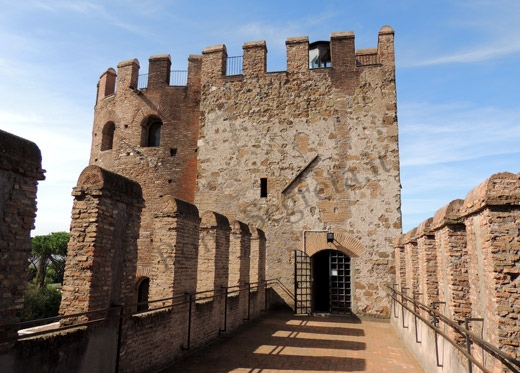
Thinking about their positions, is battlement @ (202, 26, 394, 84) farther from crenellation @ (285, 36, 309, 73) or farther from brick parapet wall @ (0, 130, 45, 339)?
brick parapet wall @ (0, 130, 45, 339)

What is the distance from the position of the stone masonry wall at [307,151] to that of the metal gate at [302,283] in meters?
0.25

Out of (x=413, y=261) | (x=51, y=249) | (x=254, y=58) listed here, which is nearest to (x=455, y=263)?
(x=413, y=261)

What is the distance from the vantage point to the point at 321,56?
57.0 ft

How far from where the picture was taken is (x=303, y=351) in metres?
7.54

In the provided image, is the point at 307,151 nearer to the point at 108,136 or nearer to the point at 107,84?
the point at 108,136

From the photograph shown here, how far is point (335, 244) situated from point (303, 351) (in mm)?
5908

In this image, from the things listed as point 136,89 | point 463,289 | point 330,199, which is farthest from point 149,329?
point 136,89

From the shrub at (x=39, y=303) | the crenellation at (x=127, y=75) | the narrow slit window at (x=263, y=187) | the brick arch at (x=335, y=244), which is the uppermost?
the crenellation at (x=127, y=75)

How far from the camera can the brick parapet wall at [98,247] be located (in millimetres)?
4668

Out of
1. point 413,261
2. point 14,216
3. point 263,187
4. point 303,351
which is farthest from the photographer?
point 263,187

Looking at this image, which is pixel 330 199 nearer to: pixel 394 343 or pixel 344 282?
pixel 344 282

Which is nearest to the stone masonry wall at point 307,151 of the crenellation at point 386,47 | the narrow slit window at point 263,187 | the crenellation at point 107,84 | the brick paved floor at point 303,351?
the crenellation at point 386,47

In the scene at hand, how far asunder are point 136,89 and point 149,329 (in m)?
11.7

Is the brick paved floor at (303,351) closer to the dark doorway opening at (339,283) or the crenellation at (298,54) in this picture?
the dark doorway opening at (339,283)
